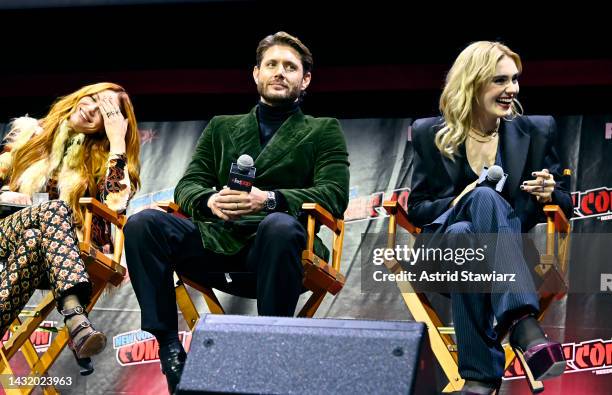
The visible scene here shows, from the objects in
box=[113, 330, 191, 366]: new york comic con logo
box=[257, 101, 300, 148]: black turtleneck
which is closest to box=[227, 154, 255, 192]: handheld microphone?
box=[257, 101, 300, 148]: black turtleneck

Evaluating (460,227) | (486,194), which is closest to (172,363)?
(460,227)

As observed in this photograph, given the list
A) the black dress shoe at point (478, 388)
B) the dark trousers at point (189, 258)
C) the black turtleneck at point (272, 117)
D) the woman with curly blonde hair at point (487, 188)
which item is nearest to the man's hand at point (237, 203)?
the dark trousers at point (189, 258)

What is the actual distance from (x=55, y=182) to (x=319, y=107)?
138cm

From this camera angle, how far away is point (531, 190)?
11.2ft

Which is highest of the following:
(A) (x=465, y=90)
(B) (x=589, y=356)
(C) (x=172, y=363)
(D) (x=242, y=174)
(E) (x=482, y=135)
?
(A) (x=465, y=90)

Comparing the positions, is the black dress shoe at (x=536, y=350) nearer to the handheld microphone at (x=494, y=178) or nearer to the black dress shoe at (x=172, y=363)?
the handheld microphone at (x=494, y=178)

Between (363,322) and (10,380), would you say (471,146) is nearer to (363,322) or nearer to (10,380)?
(363,322)

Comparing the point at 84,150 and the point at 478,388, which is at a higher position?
the point at 84,150

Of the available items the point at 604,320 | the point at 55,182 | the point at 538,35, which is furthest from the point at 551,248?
the point at 55,182

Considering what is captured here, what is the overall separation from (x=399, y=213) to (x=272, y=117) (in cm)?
59

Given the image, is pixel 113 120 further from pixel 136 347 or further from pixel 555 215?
pixel 555 215

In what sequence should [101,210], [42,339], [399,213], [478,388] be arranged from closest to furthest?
[478,388]
[399,213]
[101,210]
[42,339]

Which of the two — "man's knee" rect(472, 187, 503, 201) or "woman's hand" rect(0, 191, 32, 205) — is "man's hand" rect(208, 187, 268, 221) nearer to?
"man's knee" rect(472, 187, 503, 201)

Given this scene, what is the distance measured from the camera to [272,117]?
380 centimetres
